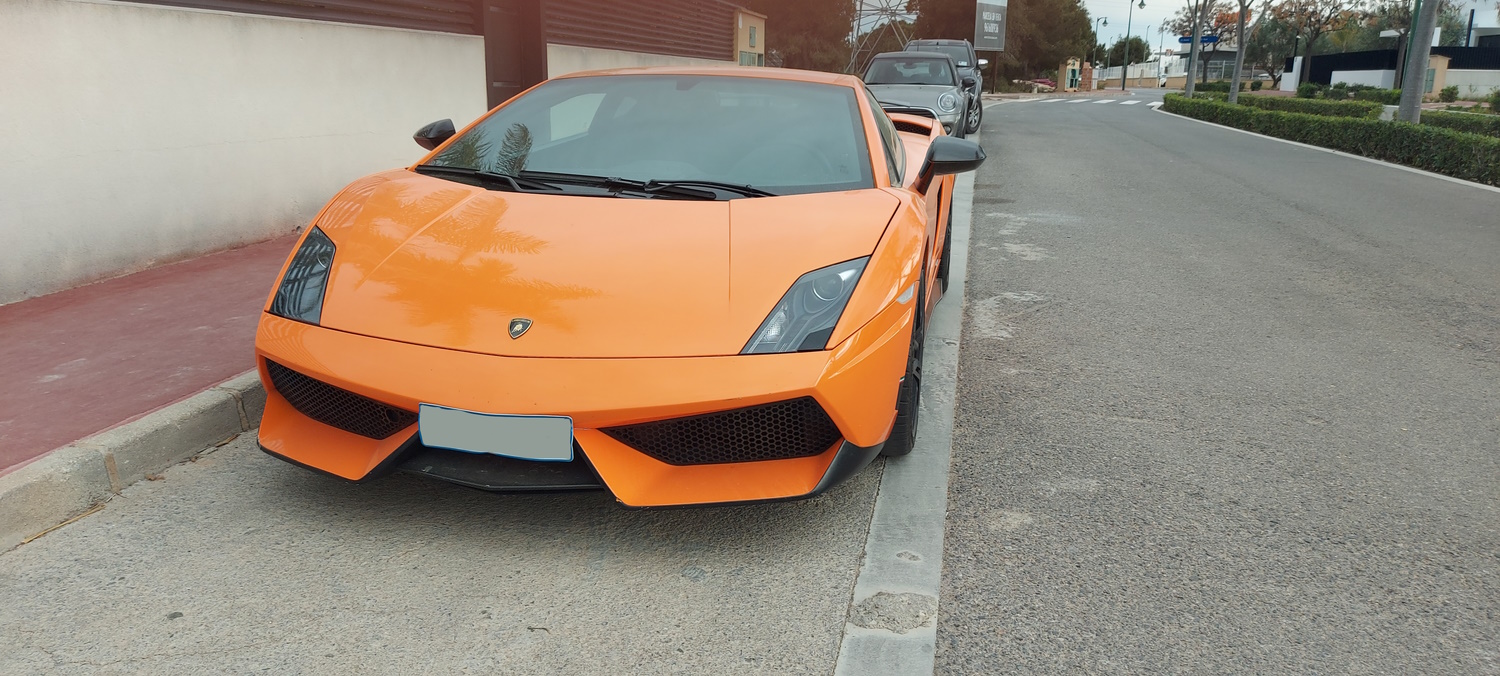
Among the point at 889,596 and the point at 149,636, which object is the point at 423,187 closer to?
the point at 149,636

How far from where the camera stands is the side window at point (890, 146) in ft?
12.0

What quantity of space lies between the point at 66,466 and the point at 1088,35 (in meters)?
77.2

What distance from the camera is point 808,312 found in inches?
102

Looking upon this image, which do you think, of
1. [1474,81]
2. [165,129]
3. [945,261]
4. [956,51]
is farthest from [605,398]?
[1474,81]

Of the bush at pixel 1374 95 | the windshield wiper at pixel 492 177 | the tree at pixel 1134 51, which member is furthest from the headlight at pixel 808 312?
the tree at pixel 1134 51

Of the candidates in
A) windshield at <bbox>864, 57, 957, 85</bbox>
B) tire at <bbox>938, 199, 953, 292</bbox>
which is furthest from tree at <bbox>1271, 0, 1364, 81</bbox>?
tire at <bbox>938, 199, 953, 292</bbox>

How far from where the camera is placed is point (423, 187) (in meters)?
3.31

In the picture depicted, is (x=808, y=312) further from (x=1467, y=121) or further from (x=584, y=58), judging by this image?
(x=1467, y=121)

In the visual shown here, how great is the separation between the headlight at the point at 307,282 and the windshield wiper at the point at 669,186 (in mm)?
733

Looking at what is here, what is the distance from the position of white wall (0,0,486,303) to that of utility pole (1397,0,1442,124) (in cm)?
1526

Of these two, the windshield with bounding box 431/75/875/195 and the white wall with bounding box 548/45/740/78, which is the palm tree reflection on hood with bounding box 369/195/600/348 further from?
the white wall with bounding box 548/45/740/78

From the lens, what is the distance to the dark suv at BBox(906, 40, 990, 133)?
16.2 metres

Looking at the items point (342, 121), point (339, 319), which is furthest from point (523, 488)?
point (342, 121)

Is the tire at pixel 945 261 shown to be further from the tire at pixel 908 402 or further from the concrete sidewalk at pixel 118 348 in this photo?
the concrete sidewalk at pixel 118 348
